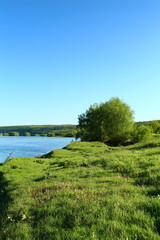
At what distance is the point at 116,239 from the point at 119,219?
3.18 feet

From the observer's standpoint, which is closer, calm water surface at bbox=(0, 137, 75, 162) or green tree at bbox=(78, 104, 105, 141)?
calm water surface at bbox=(0, 137, 75, 162)

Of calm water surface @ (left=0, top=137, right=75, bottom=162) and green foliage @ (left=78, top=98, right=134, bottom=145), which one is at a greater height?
green foliage @ (left=78, top=98, right=134, bottom=145)

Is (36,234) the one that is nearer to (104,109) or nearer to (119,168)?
(119,168)

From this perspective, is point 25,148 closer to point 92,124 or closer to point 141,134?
point 92,124

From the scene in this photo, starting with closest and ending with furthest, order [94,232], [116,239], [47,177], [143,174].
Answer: [116,239] < [94,232] < [143,174] < [47,177]

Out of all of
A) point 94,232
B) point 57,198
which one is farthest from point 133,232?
point 57,198

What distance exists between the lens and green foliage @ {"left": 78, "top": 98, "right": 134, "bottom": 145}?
6606 centimetres

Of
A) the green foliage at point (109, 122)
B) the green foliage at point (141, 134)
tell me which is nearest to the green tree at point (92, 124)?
the green foliage at point (109, 122)

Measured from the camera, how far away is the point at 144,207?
619cm

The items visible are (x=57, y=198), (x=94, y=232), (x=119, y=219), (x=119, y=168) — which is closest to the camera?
(x=94, y=232)

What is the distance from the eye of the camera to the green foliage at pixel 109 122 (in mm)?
66062

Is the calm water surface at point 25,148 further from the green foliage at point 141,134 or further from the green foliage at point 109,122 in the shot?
the green foliage at point 141,134

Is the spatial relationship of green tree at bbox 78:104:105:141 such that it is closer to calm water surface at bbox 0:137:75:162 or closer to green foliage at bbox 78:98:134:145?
green foliage at bbox 78:98:134:145

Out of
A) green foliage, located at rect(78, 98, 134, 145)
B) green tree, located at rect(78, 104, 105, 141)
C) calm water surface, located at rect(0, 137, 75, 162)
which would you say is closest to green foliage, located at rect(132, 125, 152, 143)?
green foliage, located at rect(78, 98, 134, 145)
